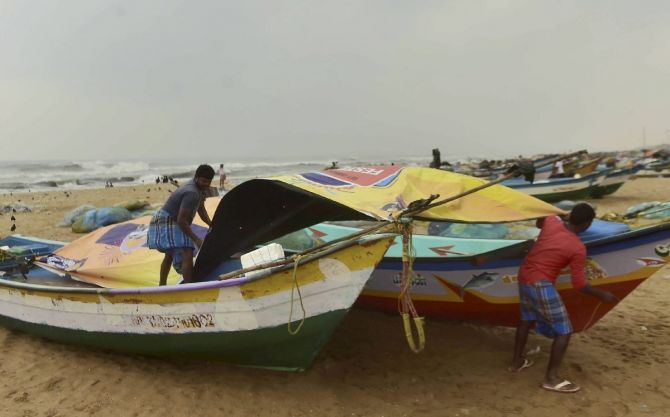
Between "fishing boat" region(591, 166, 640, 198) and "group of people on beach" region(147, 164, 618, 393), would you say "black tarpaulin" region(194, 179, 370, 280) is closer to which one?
"group of people on beach" region(147, 164, 618, 393)

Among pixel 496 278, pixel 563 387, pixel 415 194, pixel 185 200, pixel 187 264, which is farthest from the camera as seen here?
pixel 187 264

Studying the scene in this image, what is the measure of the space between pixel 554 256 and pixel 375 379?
1867 millimetres

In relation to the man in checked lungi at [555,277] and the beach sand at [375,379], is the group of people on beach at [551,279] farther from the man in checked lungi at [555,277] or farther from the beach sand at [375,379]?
the beach sand at [375,379]

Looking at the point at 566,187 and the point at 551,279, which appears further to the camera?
the point at 566,187

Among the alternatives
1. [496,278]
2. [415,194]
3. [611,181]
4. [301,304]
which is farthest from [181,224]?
[611,181]

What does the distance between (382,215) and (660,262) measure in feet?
8.33

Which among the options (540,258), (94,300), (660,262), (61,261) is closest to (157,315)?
(94,300)

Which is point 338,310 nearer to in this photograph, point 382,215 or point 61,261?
point 382,215

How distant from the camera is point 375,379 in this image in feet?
14.3

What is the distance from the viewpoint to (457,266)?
15.7 ft

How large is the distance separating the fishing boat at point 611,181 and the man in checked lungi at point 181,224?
45.8ft

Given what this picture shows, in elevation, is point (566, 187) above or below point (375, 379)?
above

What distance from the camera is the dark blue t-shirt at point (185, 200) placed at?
4555mm

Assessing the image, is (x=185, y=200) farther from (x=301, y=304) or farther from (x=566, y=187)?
(x=566, y=187)
